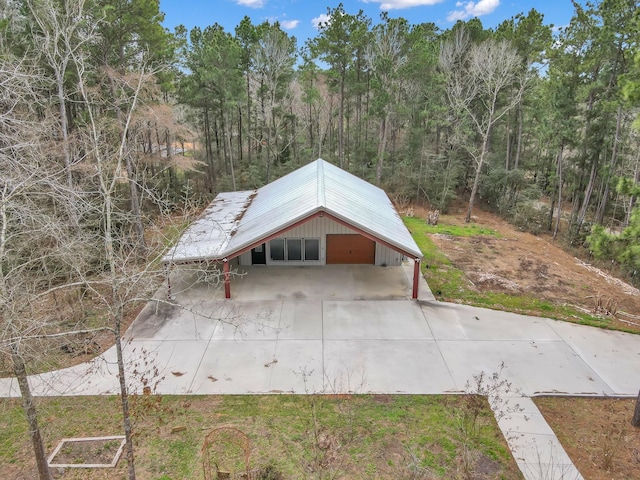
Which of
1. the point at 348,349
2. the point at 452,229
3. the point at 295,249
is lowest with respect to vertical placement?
the point at 348,349

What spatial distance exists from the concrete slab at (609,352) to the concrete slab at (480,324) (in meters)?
0.56

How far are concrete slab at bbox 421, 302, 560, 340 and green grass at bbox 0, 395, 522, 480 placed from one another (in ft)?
11.0

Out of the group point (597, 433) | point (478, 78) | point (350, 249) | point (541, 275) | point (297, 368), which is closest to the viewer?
point (597, 433)

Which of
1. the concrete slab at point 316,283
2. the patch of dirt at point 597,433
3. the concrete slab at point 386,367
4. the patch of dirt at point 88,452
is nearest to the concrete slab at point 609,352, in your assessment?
the patch of dirt at point 597,433

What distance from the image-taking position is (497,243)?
895 inches

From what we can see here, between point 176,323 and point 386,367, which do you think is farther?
point 176,323

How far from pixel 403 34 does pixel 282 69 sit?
26.7 ft

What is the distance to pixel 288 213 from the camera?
51.3 ft

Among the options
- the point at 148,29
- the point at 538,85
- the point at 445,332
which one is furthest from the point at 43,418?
the point at 538,85

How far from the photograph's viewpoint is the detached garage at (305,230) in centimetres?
1470

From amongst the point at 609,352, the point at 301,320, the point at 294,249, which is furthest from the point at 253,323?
the point at 609,352

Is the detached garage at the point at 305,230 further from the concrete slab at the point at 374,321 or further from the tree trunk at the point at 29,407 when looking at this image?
the tree trunk at the point at 29,407

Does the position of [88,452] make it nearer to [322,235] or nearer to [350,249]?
[322,235]

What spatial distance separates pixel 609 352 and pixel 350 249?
9533 millimetres
